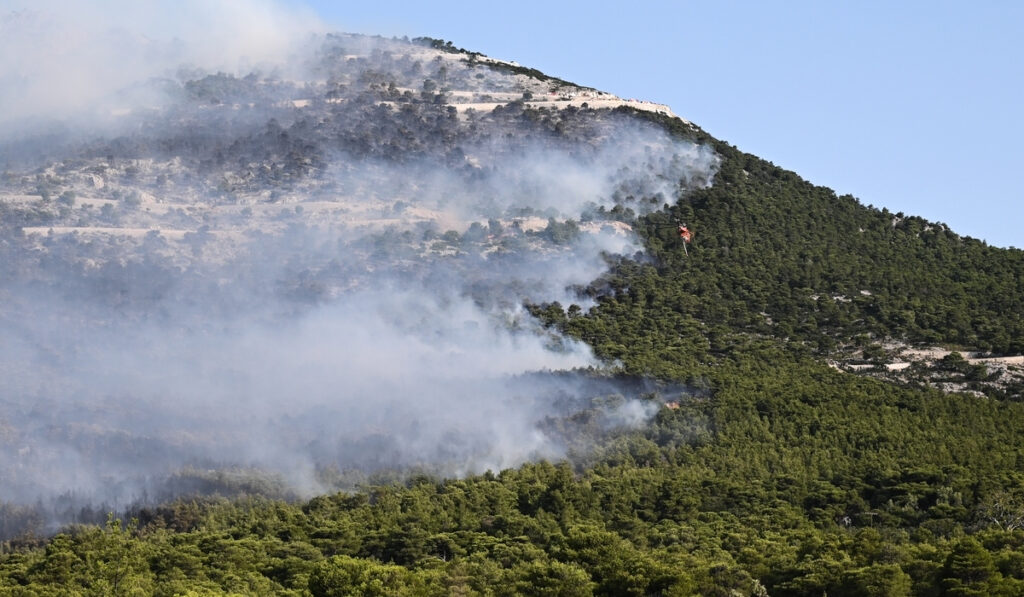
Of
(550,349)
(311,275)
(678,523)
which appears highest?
(311,275)

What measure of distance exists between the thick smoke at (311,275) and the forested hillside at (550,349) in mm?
399

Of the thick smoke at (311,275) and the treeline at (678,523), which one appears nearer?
the treeline at (678,523)

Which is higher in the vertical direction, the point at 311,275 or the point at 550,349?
the point at 311,275

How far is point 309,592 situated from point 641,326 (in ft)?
180

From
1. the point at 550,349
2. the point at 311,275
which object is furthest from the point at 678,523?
the point at 311,275

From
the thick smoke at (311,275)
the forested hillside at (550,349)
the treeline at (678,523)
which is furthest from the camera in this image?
the thick smoke at (311,275)

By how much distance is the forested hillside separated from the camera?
245 ft

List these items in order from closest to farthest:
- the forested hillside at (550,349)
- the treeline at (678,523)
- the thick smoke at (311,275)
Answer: the treeline at (678,523)
the forested hillside at (550,349)
the thick smoke at (311,275)

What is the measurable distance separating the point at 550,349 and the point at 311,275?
24342mm

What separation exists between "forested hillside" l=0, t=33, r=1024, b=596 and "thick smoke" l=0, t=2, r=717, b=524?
1.31 feet

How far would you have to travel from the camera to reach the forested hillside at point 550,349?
7481 centimetres

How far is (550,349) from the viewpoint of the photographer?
11706cm

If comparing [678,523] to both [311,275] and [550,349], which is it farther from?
[311,275]

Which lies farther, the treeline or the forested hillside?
the forested hillside
